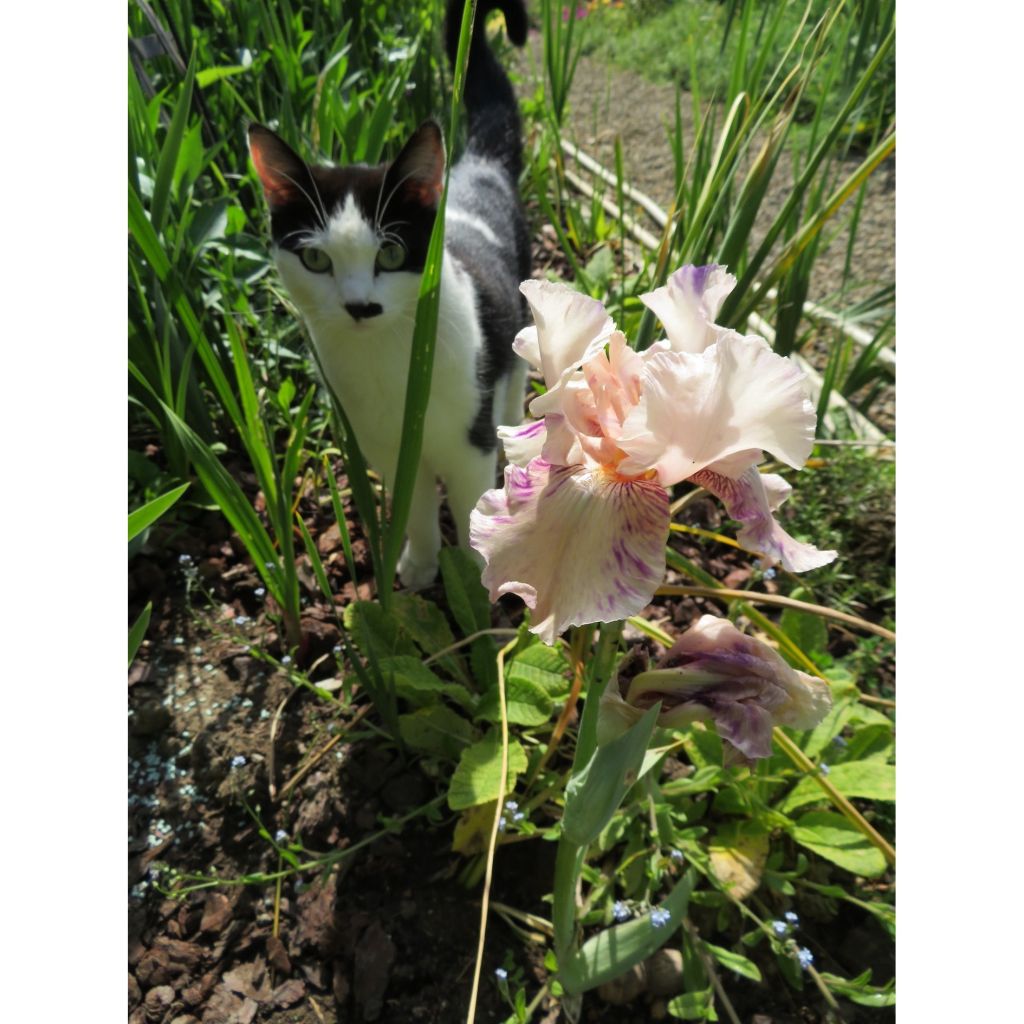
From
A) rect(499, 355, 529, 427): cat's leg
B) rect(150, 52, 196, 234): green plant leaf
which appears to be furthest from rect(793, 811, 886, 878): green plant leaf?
rect(150, 52, 196, 234): green plant leaf

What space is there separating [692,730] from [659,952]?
0.30m

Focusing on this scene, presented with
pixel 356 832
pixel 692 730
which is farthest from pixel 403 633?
pixel 692 730

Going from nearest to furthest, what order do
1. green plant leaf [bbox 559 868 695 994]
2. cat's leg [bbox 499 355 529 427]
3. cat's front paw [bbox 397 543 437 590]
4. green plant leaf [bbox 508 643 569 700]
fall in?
green plant leaf [bbox 559 868 695 994], green plant leaf [bbox 508 643 569 700], cat's front paw [bbox 397 543 437 590], cat's leg [bbox 499 355 529 427]

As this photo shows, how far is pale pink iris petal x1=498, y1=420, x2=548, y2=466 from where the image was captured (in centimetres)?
65

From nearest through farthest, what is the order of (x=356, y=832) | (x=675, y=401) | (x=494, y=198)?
(x=675, y=401), (x=356, y=832), (x=494, y=198)

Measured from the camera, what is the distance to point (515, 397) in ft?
6.43

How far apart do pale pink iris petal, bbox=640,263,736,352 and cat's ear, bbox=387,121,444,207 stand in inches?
28.2

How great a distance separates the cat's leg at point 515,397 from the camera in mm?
1869

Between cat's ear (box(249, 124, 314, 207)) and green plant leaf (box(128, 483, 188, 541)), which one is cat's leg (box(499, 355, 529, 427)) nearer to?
cat's ear (box(249, 124, 314, 207))

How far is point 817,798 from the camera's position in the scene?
1086 millimetres

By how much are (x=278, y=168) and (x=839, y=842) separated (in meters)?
1.29

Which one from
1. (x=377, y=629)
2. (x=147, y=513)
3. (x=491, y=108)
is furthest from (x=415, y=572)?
(x=491, y=108)

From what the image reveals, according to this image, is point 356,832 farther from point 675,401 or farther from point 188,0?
point 188,0

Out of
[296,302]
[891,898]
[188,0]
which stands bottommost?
[891,898]
